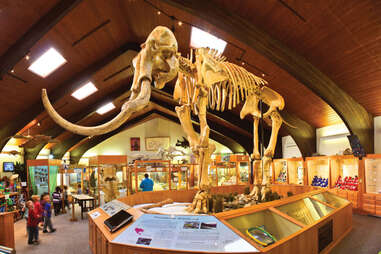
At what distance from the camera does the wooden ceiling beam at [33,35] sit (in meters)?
5.70

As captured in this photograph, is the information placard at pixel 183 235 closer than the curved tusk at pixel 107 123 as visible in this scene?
No

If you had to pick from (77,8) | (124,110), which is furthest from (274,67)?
(124,110)

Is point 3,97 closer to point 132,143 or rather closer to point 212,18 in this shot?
point 212,18

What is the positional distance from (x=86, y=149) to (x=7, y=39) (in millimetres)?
15049

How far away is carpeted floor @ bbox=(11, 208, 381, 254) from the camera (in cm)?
441

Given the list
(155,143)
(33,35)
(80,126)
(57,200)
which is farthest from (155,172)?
(155,143)

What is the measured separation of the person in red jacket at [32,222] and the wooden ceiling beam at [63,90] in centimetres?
510

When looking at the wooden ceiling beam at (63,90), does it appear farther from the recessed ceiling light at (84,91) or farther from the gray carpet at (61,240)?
the gray carpet at (61,240)

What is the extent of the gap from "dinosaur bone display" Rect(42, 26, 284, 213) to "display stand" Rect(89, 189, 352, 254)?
1.02 metres

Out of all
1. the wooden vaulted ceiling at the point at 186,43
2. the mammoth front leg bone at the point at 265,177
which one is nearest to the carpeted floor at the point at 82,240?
the mammoth front leg bone at the point at 265,177

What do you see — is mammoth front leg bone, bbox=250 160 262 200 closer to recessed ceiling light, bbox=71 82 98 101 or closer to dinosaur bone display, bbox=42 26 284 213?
dinosaur bone display, bbox=42 26 284 213

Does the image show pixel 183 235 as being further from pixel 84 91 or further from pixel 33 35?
pixel 84 91

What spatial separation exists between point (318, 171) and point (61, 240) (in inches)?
376

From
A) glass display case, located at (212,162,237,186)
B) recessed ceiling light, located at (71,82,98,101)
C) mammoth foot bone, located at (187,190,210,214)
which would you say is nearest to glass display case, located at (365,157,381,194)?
glass display case, located at (212,162,237,186)
